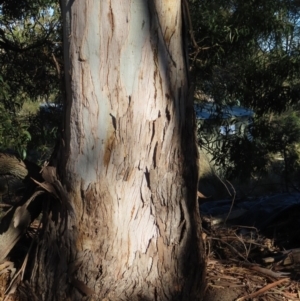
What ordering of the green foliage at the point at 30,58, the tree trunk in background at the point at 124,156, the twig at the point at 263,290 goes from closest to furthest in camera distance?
the tree trunk in background at the point at 124,156
the twig at the point at 263,290
the green foliage at the point at 30,58

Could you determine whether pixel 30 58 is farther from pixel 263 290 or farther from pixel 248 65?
pixel 263 290

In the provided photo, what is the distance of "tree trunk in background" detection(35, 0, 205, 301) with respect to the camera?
12.0ft

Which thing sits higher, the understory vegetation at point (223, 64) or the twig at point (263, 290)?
the understory vegetation at point (223, 64)

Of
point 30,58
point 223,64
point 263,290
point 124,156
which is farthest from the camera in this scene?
point 223,64

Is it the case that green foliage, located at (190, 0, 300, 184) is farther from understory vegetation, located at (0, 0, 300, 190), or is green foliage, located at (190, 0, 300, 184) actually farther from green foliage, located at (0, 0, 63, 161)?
green foliage, located at (0, 0, 63, 161)

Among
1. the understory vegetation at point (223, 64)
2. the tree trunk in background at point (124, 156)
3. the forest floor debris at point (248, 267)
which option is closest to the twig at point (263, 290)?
the forest floor debris at point (248, 267)

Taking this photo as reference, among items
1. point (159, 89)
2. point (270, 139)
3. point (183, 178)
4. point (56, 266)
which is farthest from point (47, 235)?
point (270, 139)

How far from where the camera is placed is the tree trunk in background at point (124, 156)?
367cm

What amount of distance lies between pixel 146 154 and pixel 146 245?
0.57 meters

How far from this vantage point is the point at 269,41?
958 centimetres

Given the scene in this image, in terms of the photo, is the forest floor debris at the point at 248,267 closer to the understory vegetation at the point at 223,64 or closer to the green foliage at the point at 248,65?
the understory vegetation at the point at 223,64

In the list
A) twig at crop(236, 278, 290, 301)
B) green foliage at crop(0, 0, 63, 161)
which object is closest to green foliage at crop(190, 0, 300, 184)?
green foliage at crop(0, 0, 63, 161)

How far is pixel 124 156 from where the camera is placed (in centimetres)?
371

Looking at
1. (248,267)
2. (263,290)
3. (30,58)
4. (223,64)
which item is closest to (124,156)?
(263,290)
